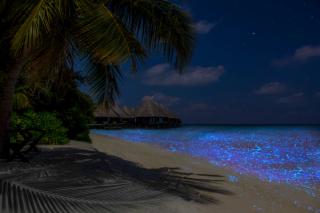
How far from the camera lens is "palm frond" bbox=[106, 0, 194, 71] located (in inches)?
230

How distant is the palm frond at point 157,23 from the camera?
583cm

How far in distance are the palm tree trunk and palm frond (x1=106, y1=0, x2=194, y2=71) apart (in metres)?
2.36

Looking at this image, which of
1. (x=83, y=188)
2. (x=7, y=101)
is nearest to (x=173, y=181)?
(x=83, y=188)

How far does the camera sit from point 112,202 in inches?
156

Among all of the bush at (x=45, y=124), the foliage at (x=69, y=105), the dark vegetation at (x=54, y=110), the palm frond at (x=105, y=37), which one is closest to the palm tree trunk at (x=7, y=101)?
the palm frond at (x=105, y=37)

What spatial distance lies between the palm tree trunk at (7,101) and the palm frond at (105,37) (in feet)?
6.17

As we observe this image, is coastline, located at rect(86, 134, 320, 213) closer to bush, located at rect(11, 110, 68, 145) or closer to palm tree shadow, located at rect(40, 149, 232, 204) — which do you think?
palm tree shadow, located at rect(40, 149, 232, 204)

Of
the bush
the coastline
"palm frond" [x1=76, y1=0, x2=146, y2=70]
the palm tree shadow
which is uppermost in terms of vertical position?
"palm frond" [x1=76, y1=0, x2=146, y2=70]

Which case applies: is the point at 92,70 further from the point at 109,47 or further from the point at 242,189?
the point at 242,189

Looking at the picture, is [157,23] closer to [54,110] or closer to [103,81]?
[103,81]

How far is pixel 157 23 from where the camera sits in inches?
230

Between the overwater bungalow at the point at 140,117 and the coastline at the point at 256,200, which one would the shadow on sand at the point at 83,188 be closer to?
the coastline at the point at 256,200

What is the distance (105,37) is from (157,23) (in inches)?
60.2

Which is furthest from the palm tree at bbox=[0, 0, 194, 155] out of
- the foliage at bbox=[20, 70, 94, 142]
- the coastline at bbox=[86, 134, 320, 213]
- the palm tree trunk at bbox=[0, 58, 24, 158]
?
the foliage at bbox=[20, 70, 94, 142]
